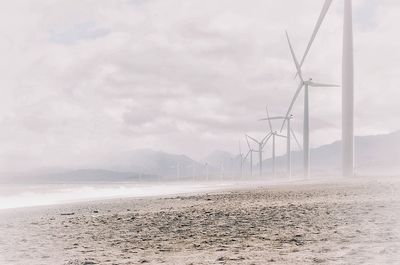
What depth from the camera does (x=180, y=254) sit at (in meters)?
16.8

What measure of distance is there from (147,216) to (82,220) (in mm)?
3318

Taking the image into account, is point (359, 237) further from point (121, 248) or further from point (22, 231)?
point (22, 231)

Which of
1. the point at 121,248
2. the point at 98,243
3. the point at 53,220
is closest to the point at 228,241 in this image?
the point at 121,248

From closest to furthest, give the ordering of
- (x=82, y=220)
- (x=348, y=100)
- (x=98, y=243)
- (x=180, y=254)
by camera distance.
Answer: (x=180, y=254), (x=98, y=243), (x=82, y=220), (x=348, y=100)

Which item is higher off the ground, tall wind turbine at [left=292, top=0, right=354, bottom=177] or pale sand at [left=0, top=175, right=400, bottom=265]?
tall wind turbine at [left=292, top=0, right=354, bottom=177]

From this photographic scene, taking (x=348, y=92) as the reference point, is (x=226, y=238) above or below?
below

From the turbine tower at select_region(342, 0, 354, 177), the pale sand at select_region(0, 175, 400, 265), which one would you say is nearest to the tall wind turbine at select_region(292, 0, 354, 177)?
the turbine tower at select_region(342, 0, 354, 177)

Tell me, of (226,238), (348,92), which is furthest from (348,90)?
Answer: (226,238)

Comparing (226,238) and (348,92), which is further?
(348,92)

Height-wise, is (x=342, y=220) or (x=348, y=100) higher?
(x=348, y=100)

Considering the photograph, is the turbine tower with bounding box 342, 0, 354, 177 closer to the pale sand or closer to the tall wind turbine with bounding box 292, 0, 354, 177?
the tall wind turbine with bounding box 292, 0, 354, 177

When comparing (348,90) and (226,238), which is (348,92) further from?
(226,238)

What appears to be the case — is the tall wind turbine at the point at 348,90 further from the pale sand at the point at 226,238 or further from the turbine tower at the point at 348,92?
the pale sand at the point at 226,238

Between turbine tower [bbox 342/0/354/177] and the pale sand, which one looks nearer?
the pale sand
